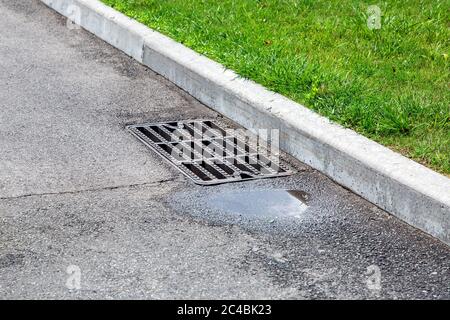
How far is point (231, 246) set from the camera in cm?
473

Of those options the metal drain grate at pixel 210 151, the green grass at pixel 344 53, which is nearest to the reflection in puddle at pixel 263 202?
the metal drain grate at pixel 210 151

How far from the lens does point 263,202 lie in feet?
17.5

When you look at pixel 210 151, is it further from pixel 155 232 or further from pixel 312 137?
pixel 155 232

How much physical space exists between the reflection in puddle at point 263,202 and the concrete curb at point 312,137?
1.10 feet

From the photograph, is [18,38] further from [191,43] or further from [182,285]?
[182,285]

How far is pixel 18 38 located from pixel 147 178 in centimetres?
383

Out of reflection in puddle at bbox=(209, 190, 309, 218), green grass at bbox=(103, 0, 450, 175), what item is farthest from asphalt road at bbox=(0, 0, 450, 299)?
green grass at bbox=(103, 0, 450, 175)

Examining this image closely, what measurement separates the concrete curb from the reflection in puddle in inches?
13.2

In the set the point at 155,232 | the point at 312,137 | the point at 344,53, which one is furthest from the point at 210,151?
the point at 344,53

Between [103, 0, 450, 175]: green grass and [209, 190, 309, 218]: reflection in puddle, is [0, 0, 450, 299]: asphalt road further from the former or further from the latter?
[103, 0, 450, 175]: green grass

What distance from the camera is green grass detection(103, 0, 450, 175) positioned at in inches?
233

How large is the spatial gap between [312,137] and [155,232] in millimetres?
1346
